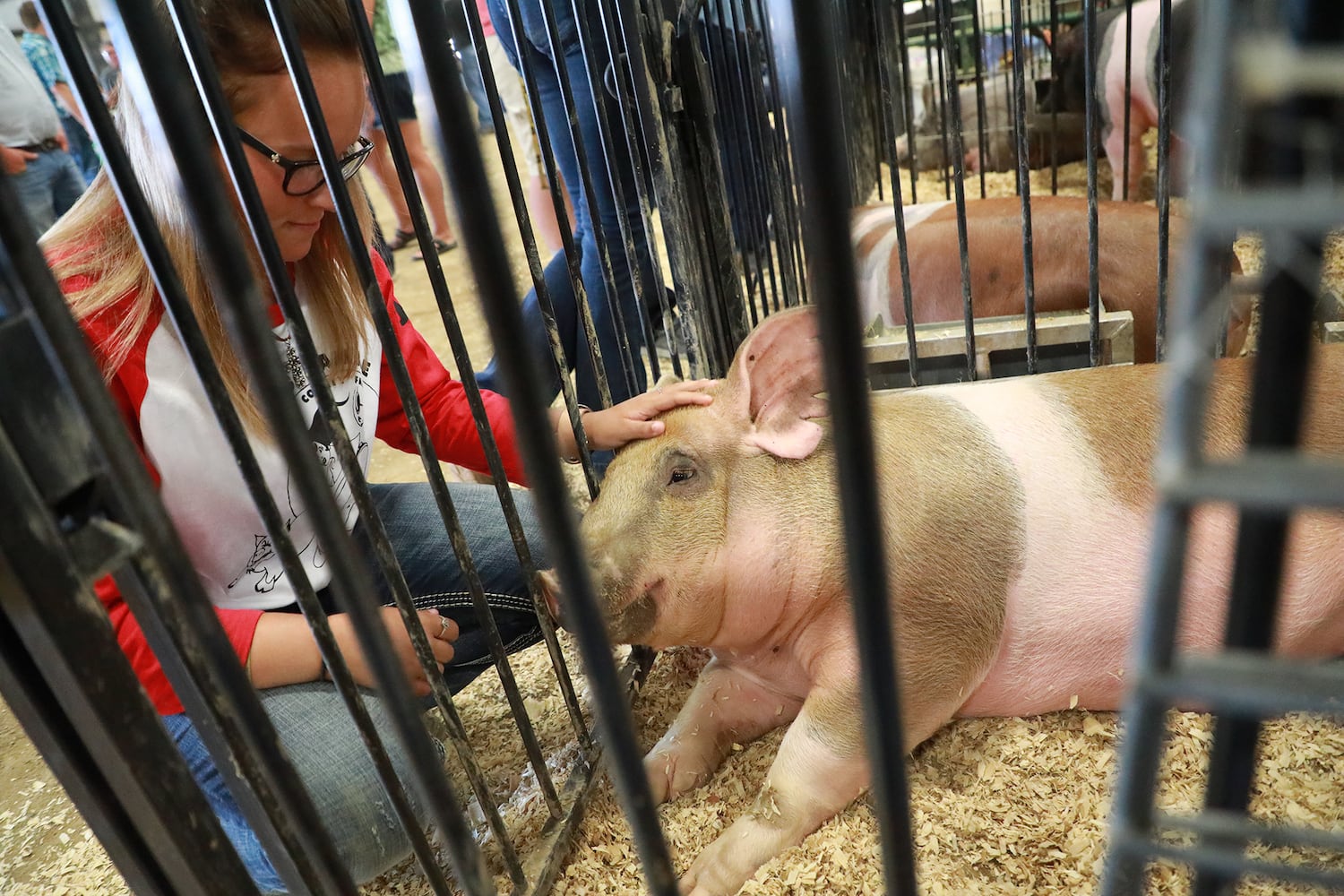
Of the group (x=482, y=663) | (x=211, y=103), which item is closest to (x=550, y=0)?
(x=211, y=103)

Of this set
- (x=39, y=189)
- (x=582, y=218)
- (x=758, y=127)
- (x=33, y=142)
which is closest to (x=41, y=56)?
(x=33, y=142)

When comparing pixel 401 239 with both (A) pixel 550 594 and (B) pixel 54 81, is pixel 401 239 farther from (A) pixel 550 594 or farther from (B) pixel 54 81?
(A) pixel 550 594

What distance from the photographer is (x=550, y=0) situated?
132 centimetres

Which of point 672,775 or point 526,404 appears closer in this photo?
point 526,404

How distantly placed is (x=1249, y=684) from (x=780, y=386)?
972 mm

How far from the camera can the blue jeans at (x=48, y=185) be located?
3.82 m

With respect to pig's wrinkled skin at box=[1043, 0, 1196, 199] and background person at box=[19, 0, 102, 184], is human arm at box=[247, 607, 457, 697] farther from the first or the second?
background person at box=[19, 0, 102, 184]

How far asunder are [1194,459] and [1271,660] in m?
0.11

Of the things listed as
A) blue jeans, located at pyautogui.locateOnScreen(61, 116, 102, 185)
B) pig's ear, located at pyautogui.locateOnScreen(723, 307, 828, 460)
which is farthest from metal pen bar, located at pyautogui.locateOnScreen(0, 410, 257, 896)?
blue jeans, located at pyautogui.locateOnScreen(61, 116, 102, 185)

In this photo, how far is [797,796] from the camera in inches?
47.9

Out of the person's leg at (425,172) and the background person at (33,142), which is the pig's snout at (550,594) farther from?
the background person at (33,142)

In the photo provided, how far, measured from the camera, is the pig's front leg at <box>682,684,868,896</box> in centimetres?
118

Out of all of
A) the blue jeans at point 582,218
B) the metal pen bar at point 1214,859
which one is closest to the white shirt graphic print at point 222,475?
the blue jeans at point 582,218

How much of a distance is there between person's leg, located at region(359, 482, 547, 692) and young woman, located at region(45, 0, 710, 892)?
15mm
